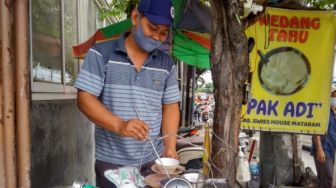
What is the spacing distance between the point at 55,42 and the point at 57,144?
1087 millimetres

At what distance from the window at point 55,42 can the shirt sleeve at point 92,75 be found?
99 centimetres

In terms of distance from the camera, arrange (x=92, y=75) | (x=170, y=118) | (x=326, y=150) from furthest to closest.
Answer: (x=326, y=150) < (x=170, y=118) < (x=92, y=75)

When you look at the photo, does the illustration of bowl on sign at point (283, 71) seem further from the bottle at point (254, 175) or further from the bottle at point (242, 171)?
the bottle at point (242, 171)

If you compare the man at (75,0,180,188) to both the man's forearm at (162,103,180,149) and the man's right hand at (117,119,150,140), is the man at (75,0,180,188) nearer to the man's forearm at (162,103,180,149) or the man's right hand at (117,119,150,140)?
the man's forearm at (162,103,180,149)

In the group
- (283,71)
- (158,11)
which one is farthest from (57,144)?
(283,71)

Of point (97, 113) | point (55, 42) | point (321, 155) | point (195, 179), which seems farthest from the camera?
point (321, 155)

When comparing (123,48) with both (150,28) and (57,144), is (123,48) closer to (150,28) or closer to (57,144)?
(150,28)

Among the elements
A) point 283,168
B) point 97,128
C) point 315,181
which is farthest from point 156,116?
point 315,181

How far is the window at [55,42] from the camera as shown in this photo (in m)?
3.10

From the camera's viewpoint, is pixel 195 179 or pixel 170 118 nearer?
pixel 195 179

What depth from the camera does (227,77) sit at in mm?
2477

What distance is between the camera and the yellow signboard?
4270mm

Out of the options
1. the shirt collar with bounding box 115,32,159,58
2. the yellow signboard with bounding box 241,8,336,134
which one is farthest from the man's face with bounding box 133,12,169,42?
the yellow signboard with bounding box 241,8,336,134

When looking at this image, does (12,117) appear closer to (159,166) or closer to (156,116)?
(159,166)
